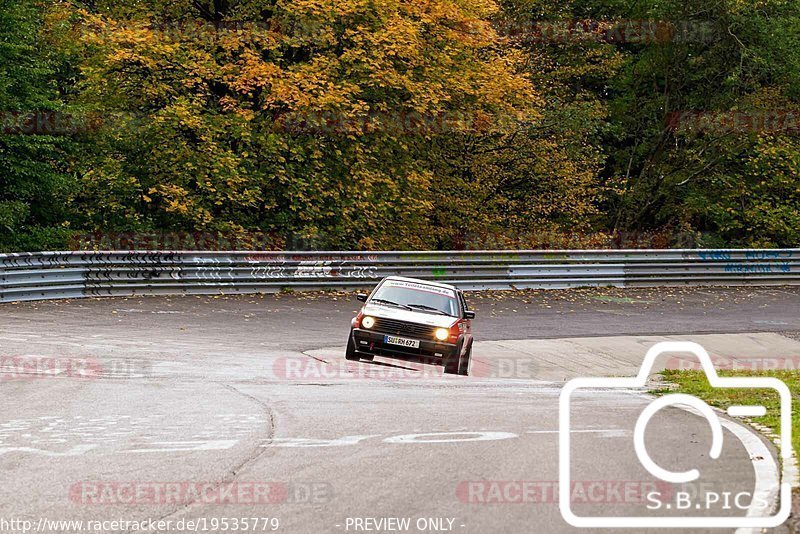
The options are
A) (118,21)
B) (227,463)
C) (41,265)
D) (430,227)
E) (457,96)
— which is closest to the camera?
(227,463)

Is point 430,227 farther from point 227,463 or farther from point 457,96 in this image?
point 227,463

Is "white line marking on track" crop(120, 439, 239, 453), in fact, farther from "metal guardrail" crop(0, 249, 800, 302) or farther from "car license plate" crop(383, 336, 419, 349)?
"metal guardrail" crop(0, 249, 800, 302)

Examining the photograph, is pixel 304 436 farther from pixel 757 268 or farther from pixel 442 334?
pixel 757 268

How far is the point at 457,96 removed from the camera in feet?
98.1

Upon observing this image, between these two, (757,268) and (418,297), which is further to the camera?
(757,268)

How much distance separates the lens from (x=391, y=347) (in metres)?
15.9

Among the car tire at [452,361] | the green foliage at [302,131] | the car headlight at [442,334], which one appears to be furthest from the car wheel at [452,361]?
the green foliage at [302,131]

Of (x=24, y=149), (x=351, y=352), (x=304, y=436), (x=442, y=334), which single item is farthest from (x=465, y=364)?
(x=24, y=149)

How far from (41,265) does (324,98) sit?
830cm

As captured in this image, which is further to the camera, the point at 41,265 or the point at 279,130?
the point at 279,130

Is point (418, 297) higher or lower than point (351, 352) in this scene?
higher

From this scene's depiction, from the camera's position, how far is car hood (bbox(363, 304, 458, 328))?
16.1 meters

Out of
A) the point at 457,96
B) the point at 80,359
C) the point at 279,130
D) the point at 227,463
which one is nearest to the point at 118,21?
the point at 279,130

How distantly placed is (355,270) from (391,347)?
997 cm
